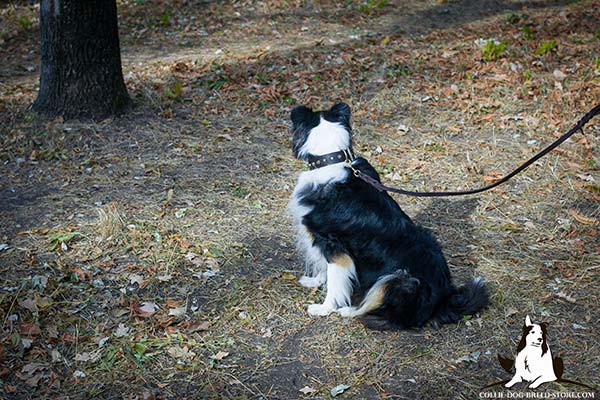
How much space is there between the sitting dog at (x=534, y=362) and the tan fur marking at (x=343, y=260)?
123 centimetres

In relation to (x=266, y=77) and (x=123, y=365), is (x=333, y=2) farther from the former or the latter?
(x=123, y=365)

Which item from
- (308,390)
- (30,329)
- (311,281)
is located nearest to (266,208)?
(311,281)

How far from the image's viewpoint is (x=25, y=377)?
11.9ft

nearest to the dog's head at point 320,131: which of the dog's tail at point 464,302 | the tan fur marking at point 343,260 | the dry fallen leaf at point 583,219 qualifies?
the tan fur marking at point 343,260

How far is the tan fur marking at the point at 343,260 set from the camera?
4.19m

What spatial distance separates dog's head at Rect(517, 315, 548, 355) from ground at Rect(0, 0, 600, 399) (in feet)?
0.38

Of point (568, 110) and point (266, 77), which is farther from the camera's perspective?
point (266, 77)

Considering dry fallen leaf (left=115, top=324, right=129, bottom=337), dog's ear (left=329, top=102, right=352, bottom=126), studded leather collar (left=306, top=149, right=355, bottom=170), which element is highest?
dog's ear (left=329, top=102, right=352, bottom=126)

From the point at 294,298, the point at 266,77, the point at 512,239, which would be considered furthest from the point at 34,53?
→ the point at 512,239

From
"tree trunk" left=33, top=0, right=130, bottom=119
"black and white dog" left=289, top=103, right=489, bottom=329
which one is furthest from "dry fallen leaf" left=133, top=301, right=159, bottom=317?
"tree trunk" left=33, top=0, right=130, bottom=119

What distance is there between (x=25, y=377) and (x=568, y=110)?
7.02 m

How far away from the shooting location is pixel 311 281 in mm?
4742

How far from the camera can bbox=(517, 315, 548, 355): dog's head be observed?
3.96 metres

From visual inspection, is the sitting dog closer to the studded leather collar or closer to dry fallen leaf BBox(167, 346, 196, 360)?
the studded leather collar
